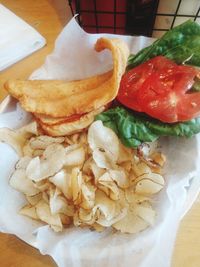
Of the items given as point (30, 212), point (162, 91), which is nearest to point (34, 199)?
point (30, 212)

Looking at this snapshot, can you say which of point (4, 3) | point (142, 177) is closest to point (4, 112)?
point (142, 177)

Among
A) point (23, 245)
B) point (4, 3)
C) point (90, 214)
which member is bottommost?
point (23, 245)

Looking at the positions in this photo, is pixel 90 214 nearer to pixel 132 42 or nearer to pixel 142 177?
pixel 142 177

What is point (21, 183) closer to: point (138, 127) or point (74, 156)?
point (74, 156)

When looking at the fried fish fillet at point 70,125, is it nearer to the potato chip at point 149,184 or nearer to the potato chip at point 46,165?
the potato chip at point 46,165

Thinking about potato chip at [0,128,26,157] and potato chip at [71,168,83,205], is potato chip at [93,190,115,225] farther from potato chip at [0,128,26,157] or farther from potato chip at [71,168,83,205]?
potato chip at [0,128,26,157]

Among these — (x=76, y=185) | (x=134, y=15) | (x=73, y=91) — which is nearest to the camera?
(x=76, y=185)
